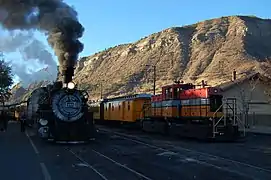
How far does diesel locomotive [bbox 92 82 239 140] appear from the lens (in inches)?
1016

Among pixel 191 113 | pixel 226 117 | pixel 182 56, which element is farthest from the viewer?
pixel 182 56

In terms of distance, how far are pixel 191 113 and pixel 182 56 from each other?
115410 millimetres

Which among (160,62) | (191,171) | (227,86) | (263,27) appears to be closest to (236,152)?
(191,171)

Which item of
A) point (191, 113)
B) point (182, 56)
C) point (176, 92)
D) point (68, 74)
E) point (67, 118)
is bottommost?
point (67, 118)

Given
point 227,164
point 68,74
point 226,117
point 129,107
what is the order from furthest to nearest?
point 129,107 < point 226,117 < point 68,74 < point 227,164

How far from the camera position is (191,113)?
28.3 m

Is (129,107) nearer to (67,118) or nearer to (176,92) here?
(176,92)

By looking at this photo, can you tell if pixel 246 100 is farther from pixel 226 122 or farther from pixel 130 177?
pixel 130 177

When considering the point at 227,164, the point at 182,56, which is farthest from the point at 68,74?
the point at 182,56

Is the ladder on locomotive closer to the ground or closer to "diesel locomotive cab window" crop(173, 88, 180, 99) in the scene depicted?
"diesel locomotive cab window" crop(173, 88, 180, 99)

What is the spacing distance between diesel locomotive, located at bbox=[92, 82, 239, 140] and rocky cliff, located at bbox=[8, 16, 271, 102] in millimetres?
71671

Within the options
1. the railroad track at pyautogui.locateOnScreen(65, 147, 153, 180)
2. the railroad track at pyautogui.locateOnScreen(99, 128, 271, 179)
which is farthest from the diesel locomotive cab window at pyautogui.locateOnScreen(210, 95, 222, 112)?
the railroad track at pyautogui.locateOnScreen(65, 147, 153, 180)

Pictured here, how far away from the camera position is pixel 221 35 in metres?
156

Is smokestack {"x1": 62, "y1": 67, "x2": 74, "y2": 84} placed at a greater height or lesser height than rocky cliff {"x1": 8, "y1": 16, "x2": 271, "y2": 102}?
lesser
